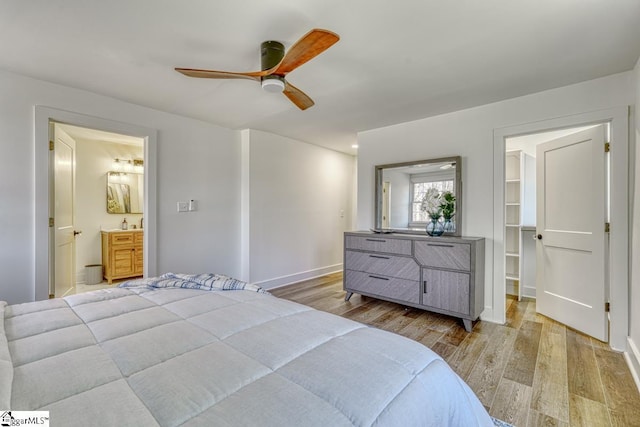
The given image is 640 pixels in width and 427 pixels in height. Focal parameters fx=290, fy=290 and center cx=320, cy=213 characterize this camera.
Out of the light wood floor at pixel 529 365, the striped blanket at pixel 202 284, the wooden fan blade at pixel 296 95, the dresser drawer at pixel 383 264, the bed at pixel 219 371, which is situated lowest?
the light wood floor at pixel 529 365

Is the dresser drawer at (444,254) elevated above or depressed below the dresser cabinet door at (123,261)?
above

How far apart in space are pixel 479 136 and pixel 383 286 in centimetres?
197

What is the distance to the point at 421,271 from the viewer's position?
3.10 m

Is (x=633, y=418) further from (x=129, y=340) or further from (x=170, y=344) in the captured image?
(x=129, y=340)

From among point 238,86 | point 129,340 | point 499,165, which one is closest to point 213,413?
point 129,340

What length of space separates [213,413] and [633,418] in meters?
2.32

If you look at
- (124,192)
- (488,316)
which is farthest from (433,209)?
(124,192)

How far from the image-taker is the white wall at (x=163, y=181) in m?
2.48

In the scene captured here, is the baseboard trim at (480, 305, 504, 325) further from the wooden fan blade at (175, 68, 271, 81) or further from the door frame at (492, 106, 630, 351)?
the wooden fan blade at (175, 68, 271, 81)

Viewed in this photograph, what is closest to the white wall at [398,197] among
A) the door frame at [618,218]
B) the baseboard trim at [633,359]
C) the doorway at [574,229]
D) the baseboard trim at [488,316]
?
the baseboard trim at [488,316]

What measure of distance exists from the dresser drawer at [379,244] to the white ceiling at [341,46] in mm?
1514

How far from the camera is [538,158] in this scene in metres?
3.31

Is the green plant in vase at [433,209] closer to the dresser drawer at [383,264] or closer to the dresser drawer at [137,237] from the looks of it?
A: the dresser drawer at [383,264]

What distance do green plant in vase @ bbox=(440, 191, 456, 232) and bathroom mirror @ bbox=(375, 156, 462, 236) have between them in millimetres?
31
